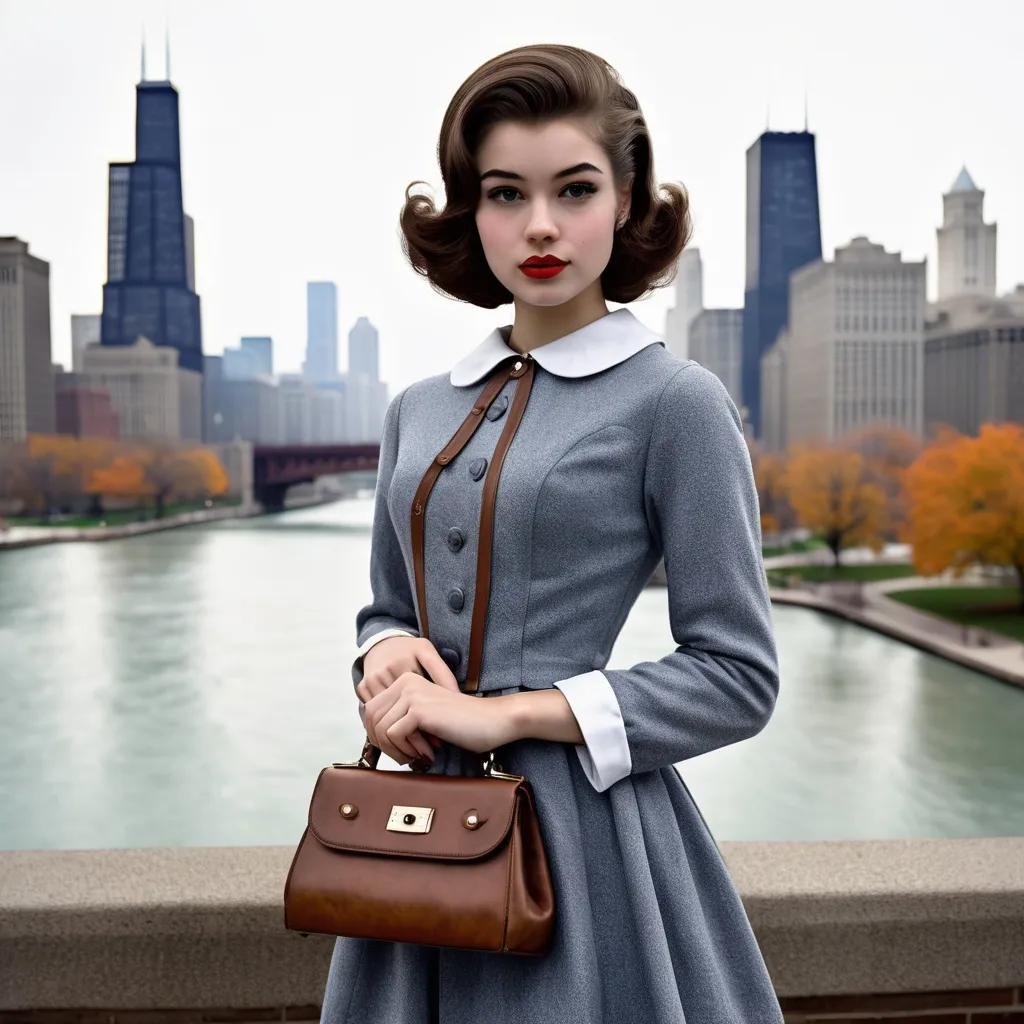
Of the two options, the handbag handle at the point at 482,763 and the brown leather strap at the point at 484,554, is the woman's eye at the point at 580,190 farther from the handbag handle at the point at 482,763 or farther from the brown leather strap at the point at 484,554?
the handbag handle at the point at 482,763

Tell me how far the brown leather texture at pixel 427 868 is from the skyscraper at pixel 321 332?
9.56 ft

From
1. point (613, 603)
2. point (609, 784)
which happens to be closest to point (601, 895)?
point (609, 784)

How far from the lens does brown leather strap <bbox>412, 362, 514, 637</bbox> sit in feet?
2.81

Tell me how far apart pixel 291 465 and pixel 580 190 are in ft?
10.0

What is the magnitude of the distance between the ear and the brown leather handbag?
476mm

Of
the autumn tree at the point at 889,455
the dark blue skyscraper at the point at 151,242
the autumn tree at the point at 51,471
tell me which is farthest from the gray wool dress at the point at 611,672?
the autumn tree at the point at 889,455

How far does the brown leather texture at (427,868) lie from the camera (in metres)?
0.72

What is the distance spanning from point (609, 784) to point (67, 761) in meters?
2.73

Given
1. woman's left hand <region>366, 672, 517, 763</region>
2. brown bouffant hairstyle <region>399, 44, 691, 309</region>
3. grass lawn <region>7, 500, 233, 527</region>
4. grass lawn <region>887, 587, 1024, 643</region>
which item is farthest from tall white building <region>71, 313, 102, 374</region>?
grass lawn <region>887, 587, 1024, 643</region>

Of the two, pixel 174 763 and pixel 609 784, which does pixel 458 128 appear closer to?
pixel 609 784

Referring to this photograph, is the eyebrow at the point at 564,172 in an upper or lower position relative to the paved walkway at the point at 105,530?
upper

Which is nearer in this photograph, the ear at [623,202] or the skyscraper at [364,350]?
the ear at [623,202]

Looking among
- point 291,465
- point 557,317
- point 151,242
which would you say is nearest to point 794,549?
point 291,465

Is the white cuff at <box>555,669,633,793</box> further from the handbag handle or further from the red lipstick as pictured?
the red lipstick
